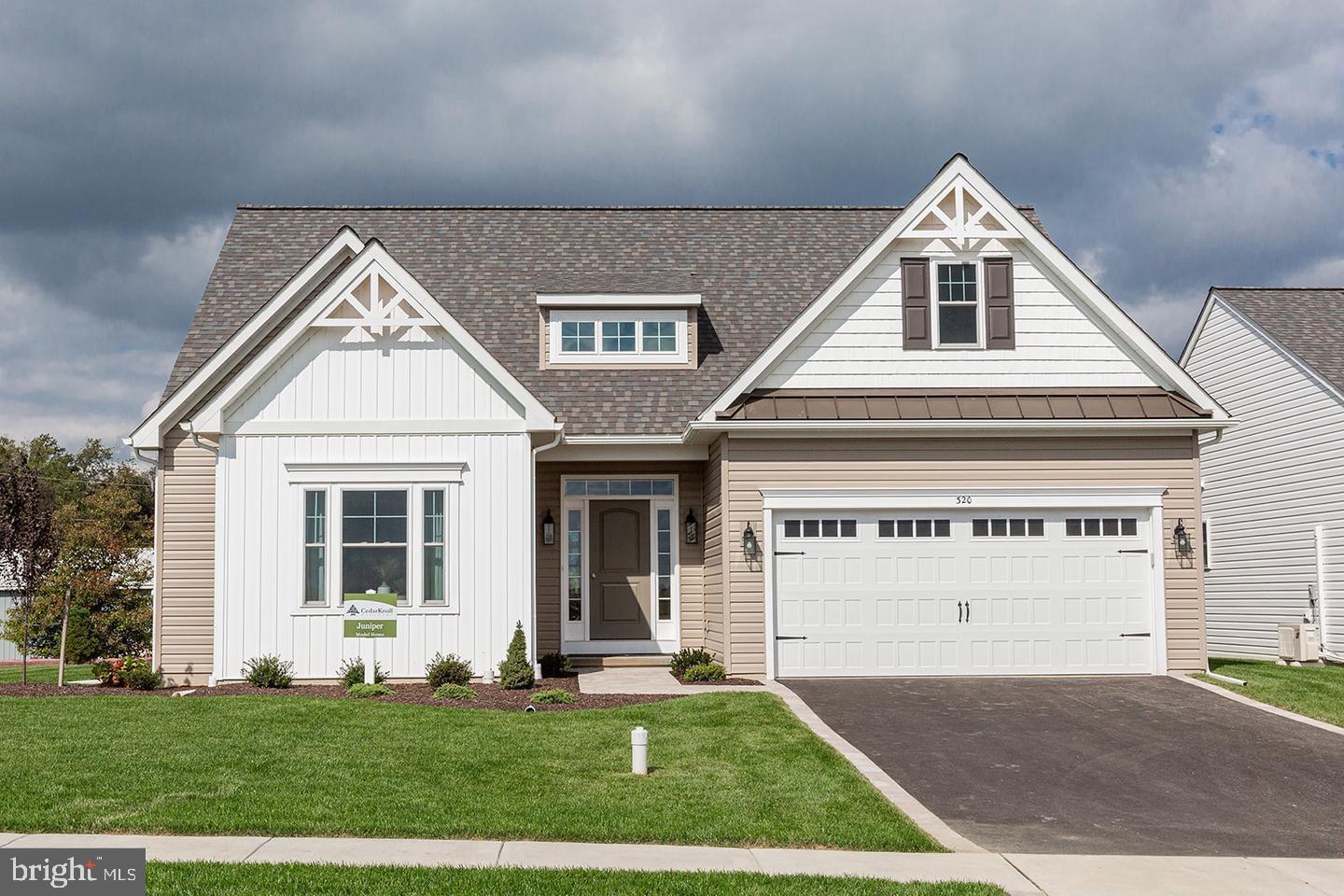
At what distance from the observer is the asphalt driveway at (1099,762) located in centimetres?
888

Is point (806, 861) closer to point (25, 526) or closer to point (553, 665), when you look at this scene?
point (553, 665)

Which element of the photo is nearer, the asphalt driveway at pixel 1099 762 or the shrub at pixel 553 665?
the asphalt driveway at pixel 1099 762

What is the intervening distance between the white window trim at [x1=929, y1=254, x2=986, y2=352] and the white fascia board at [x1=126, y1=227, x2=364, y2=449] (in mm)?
8722

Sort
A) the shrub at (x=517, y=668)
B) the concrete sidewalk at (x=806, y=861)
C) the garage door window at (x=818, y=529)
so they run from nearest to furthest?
1. the concrete sidewalk at (x=806, y=861)
2. the shrub at (x=517, y=668)
3. the garage door window at (x=818, y=529)

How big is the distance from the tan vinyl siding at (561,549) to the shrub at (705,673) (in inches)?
93.7

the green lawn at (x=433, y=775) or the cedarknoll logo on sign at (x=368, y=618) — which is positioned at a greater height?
the cedarknoll logo on sign at (x=368, y=618)

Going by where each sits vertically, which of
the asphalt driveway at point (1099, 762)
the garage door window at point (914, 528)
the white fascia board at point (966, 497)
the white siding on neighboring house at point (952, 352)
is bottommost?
the asphalt driveway at point (1099, 762)

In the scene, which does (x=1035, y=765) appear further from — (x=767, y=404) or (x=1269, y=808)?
(x=767, y=404)

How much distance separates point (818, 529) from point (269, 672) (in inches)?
293

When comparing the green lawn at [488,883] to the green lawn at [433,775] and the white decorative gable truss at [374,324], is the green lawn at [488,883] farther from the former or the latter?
the white decorative gable truss at [374,324]

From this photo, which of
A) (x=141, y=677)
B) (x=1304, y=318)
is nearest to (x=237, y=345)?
(x=141, y=677)

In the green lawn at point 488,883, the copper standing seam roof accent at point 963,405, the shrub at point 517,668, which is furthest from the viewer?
the copper standing seam roof accent at point 963,405

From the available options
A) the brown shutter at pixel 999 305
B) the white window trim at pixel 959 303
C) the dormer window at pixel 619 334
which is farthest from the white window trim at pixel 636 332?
the brown shutter at pixel 999 305

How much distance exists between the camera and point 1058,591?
54.1 feet
